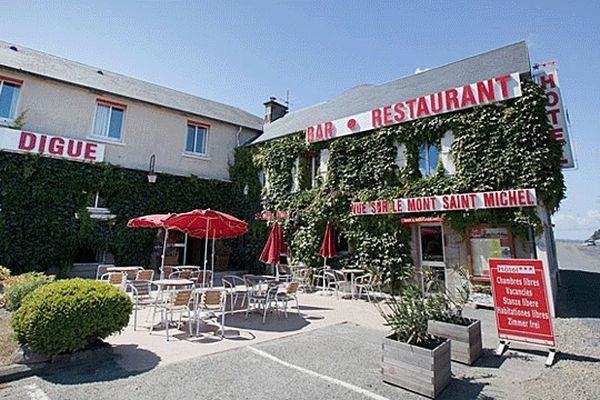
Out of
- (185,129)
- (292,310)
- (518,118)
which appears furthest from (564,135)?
(185,129)

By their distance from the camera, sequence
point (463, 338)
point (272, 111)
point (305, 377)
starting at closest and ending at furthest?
point (305, 377) → point (463, 338) → point (272, 111)

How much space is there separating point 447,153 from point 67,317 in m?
9.86

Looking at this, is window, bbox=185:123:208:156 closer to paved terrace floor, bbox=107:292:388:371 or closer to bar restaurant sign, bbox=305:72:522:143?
bar restaurant sign, bbox=305:72:522:143

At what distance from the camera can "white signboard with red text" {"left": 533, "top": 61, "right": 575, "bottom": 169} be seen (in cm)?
845

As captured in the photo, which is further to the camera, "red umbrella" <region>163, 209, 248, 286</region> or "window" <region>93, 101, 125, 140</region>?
"window" <region>93, 101, 125, 140</region>

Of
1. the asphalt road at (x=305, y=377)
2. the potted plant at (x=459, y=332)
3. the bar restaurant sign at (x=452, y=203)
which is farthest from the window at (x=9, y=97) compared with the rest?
the potted plant at (x=459, y=332)

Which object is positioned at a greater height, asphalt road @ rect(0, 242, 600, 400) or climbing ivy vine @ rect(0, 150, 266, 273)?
climbing ivy vine @ rect(0, 150, 266, 273)

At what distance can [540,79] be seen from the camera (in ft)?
28.7

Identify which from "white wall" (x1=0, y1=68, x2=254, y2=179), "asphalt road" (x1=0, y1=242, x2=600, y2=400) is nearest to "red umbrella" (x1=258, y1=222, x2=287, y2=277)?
"asphalt road" (x1=0, y1=242, x2=600, y2=400)

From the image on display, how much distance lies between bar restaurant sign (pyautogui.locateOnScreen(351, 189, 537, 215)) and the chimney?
33.4 feet

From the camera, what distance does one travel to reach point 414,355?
12.4 ft

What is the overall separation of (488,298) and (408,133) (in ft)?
17.8

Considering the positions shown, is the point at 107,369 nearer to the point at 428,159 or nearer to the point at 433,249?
the point at 433,249

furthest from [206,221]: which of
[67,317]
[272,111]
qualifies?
[272,111]
